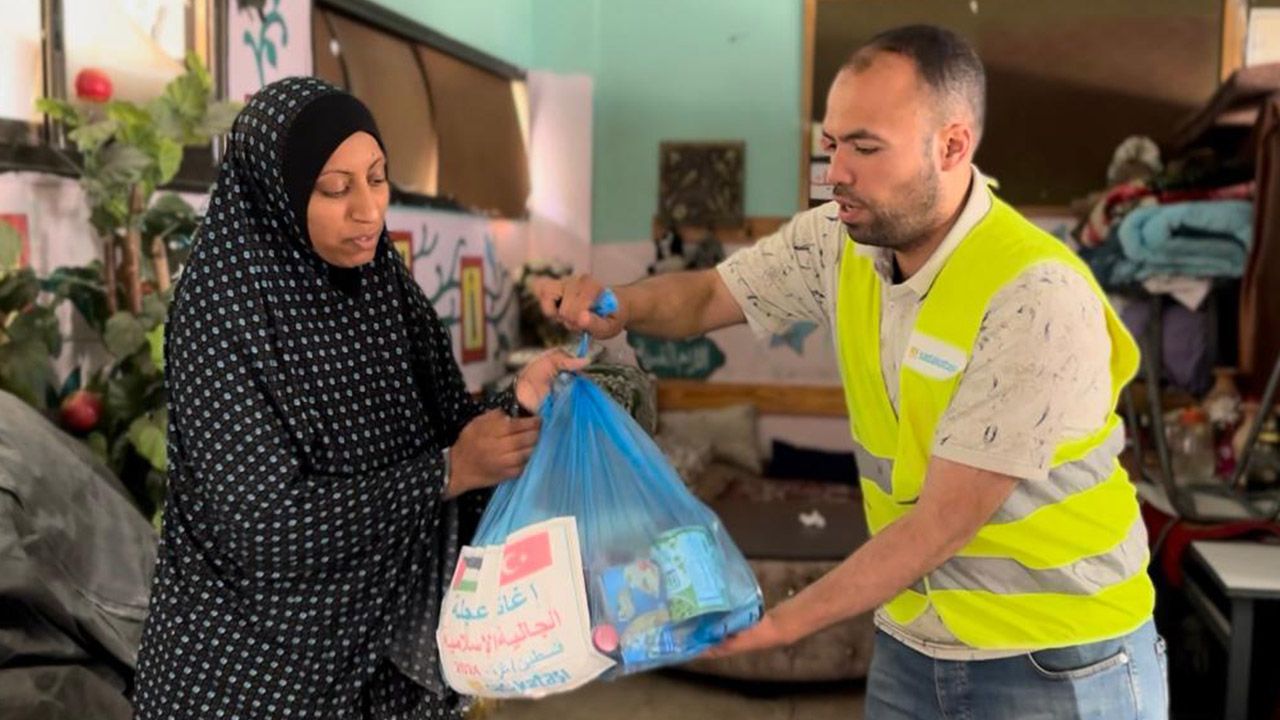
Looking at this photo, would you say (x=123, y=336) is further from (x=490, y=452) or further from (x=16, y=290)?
(x=490, y=452)

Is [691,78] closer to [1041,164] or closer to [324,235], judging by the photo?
[1041,164]

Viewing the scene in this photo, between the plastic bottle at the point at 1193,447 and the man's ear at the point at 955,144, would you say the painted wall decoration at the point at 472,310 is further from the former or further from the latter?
the man's ear at the point at 955,144

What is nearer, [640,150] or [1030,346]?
[1030,346]

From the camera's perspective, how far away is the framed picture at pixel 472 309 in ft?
13.5

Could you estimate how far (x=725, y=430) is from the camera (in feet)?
15.2

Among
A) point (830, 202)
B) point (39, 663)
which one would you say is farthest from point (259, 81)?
point (830, 202)

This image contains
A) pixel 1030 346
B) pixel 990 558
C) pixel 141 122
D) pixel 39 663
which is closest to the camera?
pixel 1030 346

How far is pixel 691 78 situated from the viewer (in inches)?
189

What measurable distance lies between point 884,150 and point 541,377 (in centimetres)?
46

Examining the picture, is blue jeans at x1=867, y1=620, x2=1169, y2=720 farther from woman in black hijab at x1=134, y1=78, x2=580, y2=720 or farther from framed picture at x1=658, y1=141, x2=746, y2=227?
framed picture at x1=658, y1=141, x2=746, y2=227

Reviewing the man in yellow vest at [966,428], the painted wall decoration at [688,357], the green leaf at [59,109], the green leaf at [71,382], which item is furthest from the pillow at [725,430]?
the man in yellow vest at [966,428]

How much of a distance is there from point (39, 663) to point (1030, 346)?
1.36m

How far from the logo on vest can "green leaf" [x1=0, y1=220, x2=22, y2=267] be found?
1.56 metres

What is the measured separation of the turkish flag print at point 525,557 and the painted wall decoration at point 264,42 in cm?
204
